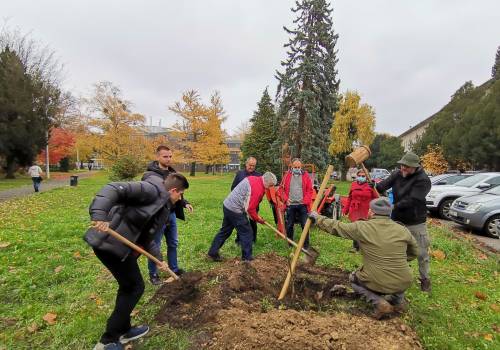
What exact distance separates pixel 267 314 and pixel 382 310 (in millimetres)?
1341

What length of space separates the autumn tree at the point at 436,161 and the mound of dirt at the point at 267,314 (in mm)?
35770

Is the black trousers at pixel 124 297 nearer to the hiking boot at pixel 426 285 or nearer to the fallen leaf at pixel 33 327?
the fallen leaf at pixel 33 327

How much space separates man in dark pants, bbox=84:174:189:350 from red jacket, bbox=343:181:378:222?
481 cm

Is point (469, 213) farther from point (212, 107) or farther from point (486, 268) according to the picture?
point (212, 107)

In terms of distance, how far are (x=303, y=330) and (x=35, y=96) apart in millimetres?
29594

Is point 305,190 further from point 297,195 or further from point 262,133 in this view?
point 262,133

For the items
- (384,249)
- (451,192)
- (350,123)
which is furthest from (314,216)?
(350,123)

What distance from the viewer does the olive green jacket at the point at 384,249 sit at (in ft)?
12.4

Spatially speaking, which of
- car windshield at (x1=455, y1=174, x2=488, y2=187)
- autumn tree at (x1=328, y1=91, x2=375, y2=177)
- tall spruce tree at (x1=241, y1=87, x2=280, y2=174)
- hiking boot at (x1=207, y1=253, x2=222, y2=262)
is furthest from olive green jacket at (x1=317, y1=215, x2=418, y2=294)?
autumn tree at (x1=328, y1=91, x2=375, y2=177)

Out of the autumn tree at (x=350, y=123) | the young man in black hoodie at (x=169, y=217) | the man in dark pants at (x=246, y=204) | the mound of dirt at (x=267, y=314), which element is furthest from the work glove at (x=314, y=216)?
the autumn tree at (x=350, y=123)

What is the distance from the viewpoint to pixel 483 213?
30.2 feet

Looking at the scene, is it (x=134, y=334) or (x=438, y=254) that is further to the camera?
(x=438, y=254)

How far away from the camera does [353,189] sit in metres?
7.14

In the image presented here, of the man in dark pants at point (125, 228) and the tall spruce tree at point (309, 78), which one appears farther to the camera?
the tall spruce tree at point (309, 78)
